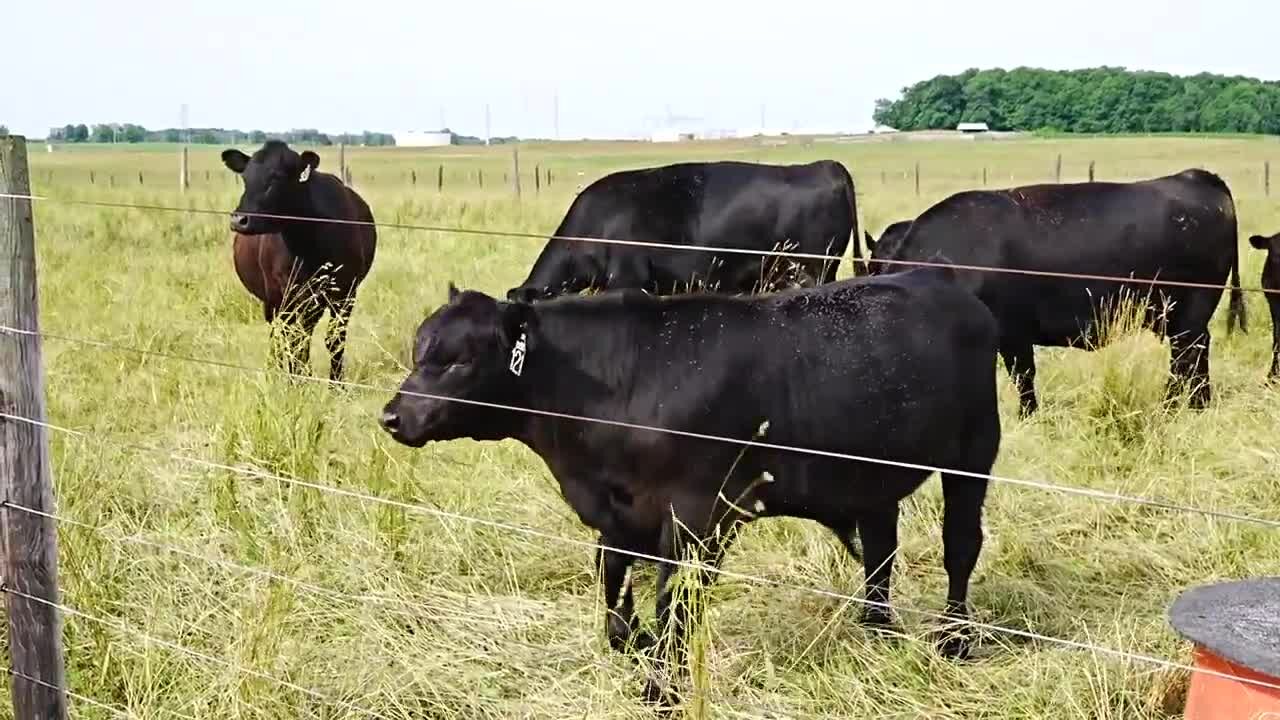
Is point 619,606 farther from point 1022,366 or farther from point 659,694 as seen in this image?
point 1022,366

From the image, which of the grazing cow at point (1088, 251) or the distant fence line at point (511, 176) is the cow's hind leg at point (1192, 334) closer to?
the grazing cow at point (1088, 251)

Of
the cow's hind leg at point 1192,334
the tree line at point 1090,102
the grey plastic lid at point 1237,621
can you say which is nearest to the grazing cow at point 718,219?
the cow's hind leg at point 1192,334

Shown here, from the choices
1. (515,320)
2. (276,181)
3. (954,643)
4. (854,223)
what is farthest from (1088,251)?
(276,181)

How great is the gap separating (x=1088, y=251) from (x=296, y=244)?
5455 millimetres

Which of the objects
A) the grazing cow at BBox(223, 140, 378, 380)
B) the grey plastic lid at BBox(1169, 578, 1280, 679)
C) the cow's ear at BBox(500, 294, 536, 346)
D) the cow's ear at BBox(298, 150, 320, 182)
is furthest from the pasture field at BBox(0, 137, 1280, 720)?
the cow's ear at BBox(298, 150, 320, 182)

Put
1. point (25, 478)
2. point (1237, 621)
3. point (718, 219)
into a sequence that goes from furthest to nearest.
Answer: point (718, 219)
point (25, 478)
point (1237, 621)

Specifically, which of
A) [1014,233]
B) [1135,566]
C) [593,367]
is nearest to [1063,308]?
[1014,233]

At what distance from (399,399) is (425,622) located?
0.77 meters

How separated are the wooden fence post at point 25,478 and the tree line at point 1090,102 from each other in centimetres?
7647

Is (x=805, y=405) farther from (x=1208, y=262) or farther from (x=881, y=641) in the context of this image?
(x=1208, y=262)

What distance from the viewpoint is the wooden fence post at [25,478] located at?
10.9ft

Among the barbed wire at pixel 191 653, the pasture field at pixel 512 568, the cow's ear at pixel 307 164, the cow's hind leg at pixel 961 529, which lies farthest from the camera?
the cow's ear at pixel 307 164

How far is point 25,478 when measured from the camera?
3393 millimetres

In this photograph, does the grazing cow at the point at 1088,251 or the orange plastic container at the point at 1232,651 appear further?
the grazing cow at the point at 1088,251
